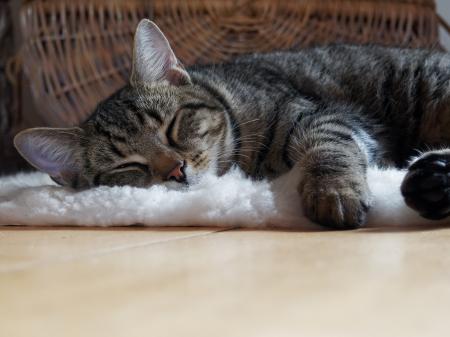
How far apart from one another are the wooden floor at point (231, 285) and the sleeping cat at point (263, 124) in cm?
21

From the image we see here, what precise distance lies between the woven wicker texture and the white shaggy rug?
1029 mm

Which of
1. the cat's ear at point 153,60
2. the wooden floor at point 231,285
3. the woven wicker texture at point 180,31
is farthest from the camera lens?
the woven wicker texture at point 180,31

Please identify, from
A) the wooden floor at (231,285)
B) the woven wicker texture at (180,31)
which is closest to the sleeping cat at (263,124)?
the wooden floor at (231,285)

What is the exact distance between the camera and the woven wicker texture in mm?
2225

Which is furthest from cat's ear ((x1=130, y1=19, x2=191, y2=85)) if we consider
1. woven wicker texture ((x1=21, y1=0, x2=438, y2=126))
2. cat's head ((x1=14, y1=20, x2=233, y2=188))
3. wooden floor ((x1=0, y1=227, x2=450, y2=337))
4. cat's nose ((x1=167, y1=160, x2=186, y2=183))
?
woven wicker texture ((x1=21, y1=0, x2=438, y2=126))

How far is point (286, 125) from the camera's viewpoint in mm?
1390

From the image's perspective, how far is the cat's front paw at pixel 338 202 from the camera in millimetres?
1039

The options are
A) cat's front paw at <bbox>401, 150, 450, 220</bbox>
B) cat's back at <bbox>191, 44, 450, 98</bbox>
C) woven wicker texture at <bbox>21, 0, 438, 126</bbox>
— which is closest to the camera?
cat's front paw at <bbox>401, 150, 450, 220</bbox>

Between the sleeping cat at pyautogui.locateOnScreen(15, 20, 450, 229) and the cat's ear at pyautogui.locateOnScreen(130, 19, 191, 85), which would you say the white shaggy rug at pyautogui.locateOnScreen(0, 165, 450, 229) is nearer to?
the sleeping cat at pyautogui.locateOnScreen(15, 20, 450, 229)

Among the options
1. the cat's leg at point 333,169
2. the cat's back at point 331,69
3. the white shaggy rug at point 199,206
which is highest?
the cat's back at point 331,69

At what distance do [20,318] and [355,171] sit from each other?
2.30 ft

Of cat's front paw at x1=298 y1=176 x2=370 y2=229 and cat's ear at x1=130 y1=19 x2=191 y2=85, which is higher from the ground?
A: cat's ear at x1=130 y1=19 x2=191 y2=85

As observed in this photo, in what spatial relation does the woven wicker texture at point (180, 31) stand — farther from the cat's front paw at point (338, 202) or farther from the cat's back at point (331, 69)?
the cat's front paw at point (338, 202)

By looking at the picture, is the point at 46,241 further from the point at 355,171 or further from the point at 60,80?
the point at 60,80
